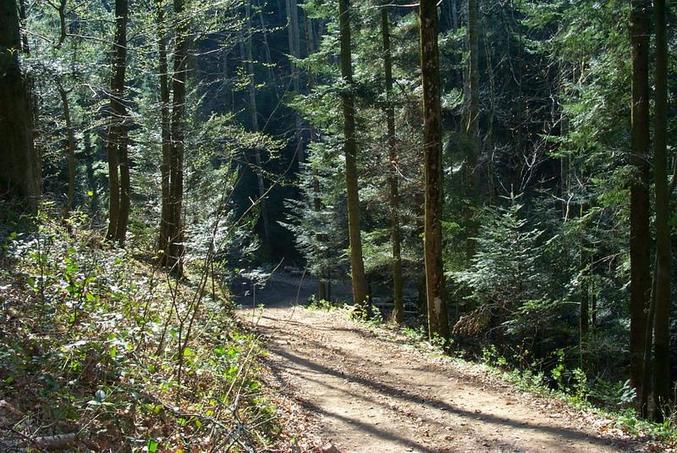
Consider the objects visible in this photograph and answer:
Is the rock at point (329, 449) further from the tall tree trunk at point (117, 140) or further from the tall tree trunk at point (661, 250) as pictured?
the tall tree trunk at point (117, 140)

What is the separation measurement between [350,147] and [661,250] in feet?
28.4

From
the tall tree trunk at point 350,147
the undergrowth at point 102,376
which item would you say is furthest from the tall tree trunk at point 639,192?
the undergrowth at point 102,376

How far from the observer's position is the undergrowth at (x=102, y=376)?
13.1ft

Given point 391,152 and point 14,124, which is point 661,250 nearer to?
point 391,152

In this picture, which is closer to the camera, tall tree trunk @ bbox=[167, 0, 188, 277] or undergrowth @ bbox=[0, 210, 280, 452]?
undergrowth @ bbox=[0, 210, 280, 452]

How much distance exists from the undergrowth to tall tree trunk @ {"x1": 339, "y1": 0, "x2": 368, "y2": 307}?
32.9 feet

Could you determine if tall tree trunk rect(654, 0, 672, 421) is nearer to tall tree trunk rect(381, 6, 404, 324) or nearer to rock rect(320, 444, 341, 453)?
rock rect(320, 444, 341, 453)

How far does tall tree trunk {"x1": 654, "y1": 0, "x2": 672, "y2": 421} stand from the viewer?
9383 mm

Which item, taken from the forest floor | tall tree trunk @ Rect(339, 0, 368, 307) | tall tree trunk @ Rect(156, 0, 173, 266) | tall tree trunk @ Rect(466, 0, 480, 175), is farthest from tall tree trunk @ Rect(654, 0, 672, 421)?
tall tree trunk @ Rect(156, 0, 173, 266)

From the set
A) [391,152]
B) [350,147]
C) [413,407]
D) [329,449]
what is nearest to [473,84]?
[391,152]

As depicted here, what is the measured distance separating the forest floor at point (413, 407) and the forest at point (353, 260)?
0.04m

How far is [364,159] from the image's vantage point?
16.7 metres

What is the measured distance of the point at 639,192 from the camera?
427 inches

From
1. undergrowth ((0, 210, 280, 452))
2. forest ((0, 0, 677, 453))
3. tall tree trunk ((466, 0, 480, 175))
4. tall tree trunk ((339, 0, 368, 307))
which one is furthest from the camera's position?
tall tree trunk ((466, 0, 480, 175))
